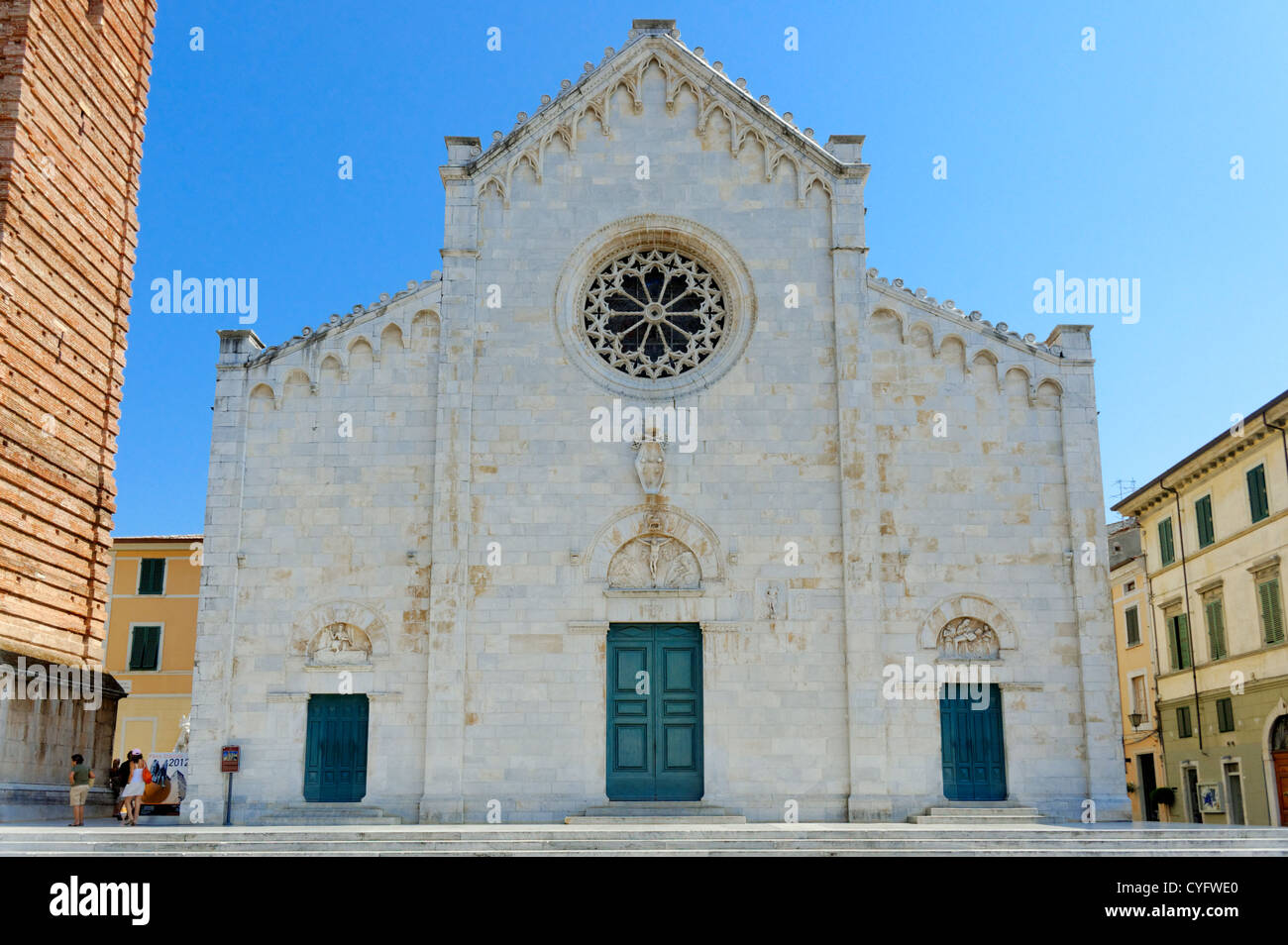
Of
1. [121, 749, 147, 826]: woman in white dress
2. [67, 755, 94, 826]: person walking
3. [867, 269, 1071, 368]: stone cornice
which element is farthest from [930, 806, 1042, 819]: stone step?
[67, 755, 94, 826]: person walking

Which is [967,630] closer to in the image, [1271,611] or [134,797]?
[1271,611]

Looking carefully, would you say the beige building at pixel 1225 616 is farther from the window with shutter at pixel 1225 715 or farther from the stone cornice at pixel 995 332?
the stone cornice at pixel 995 332

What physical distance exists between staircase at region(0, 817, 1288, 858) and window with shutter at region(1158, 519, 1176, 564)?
2124cm

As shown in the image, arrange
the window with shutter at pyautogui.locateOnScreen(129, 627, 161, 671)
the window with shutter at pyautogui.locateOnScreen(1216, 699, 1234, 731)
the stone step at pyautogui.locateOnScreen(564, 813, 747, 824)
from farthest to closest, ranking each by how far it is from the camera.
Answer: the window with shutter at pyautogui.locateOnScreen(129, 627, 161, 671) < the window with shutter at pyautogui.locateOnScreen(1216, 699, 1234, 731) < the stone step at pyautogui.locateOnScreen(564, 813, 747, 824)

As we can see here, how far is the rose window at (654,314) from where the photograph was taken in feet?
72.7

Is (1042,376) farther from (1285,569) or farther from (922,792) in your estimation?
(1285,569)

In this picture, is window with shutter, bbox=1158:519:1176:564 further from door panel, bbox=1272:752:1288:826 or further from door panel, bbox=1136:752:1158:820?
door panel, bbox=1272:752:1288:826

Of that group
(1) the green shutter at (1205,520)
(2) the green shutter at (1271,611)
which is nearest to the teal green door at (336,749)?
(2) the green shutter at (1271,611)

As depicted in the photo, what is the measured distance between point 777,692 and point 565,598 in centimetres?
408

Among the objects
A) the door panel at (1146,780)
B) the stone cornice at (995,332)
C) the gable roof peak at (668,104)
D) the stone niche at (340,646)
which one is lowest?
the door panel at (1146,780)

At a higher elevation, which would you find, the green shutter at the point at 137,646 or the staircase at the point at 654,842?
the green shutter at the point at 137,646

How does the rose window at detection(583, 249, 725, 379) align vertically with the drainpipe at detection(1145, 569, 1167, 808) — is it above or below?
above

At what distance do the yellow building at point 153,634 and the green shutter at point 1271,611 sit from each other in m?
33.8

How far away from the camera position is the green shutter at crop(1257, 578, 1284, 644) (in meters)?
30.0
